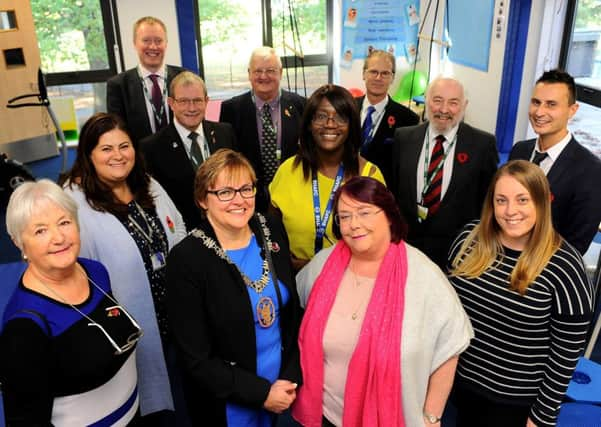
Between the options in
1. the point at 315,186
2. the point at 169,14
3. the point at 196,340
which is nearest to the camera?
the point at 196,340

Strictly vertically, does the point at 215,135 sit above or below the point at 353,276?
above

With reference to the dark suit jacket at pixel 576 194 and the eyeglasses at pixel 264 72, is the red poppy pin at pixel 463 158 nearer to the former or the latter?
the dark suit jacket at pixel 576 194

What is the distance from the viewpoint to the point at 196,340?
5.66 feet

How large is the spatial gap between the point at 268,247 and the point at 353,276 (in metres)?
0.32

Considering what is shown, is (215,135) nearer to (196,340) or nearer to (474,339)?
(196,340)

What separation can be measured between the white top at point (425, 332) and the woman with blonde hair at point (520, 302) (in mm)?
140

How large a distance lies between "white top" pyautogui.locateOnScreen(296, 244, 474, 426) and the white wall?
256 inches

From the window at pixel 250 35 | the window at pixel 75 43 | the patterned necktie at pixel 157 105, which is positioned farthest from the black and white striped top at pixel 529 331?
the window at pixel 75 43

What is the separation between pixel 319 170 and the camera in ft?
7.79

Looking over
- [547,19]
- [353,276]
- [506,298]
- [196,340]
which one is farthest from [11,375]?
[547,19]

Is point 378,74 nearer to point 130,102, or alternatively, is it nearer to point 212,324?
point 130,102

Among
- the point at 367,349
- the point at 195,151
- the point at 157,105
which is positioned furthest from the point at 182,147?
the point at 367,349

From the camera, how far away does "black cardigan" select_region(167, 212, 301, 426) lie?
1703mm

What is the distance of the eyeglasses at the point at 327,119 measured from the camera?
2299 millimetres
